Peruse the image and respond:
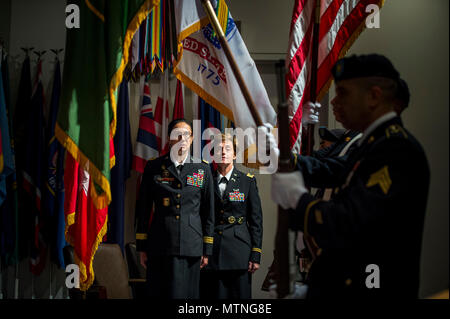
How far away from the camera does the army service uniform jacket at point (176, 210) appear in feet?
9.52

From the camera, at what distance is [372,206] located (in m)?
1.31

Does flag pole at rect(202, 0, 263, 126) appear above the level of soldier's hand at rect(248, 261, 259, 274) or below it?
above

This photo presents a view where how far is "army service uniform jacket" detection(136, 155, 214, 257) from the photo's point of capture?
2.90 meters

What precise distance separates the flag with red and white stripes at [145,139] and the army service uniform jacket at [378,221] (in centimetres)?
292

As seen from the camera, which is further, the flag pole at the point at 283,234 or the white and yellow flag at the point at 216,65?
the white and yellow flag at the point at 216,65

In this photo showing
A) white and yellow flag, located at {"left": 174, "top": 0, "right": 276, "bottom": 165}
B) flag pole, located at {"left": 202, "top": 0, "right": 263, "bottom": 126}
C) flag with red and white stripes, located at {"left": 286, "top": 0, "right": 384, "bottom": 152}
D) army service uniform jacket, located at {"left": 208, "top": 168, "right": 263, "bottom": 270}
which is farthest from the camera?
army service uniform jacket, located at {"left": 208, "top": 168, "right": 263, "bottom": 270}

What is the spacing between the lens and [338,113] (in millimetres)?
1630

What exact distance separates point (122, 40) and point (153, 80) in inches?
93.2

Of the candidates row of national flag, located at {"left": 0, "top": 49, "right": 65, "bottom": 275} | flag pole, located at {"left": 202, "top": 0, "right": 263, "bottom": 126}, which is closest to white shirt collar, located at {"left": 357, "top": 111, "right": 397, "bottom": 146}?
flag pole, located at {"left": 202, "top": 0, "right": 263, "bottom": 126}

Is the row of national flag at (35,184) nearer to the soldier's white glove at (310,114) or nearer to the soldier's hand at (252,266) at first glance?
the soldier's hand at (252,266)

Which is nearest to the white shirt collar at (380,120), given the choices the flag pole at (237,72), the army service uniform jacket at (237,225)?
the flag pole at (237,72)

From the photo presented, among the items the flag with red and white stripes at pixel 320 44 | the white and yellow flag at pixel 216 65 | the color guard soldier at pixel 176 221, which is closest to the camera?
the white and yellow flag at pixel 216 65

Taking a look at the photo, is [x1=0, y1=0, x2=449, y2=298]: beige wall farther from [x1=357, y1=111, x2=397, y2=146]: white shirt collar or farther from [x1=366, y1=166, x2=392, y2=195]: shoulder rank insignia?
[x1=357, y1=111, x2=397, y2=146]: white shirt collar

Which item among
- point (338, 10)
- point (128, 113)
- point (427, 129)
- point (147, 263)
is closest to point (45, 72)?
point (128, 113)
